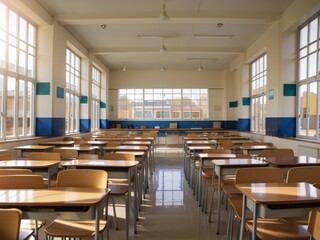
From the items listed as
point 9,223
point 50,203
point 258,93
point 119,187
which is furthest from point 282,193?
point 258,93

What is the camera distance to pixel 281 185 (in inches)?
89.0

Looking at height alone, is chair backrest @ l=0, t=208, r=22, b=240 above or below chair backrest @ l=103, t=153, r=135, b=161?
below

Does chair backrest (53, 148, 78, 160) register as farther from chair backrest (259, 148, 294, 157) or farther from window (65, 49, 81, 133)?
window (65, 49, 81, 133)

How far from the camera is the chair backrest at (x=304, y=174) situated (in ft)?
8.45

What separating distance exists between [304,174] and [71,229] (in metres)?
2.12

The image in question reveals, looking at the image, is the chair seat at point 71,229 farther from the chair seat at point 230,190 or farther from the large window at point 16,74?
the large window at point 16,74

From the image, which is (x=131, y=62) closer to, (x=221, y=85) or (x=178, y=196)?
(x=221, y=85)

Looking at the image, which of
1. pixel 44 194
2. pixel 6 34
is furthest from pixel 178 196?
pixel 6 34

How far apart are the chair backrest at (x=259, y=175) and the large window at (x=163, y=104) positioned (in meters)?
12.3

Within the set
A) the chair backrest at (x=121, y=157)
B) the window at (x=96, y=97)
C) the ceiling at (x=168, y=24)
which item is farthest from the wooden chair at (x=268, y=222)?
the window at (x=96, y=97)

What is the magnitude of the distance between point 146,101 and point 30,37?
28.2 feet

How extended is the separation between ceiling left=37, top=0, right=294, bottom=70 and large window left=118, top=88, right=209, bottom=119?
3.14 metres

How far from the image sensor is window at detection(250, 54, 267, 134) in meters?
9.29

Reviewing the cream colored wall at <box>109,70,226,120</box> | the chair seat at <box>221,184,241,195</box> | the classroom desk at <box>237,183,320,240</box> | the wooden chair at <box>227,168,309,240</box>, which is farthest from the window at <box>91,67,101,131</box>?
the classroom desk at <box>237,183,320,240</box>
